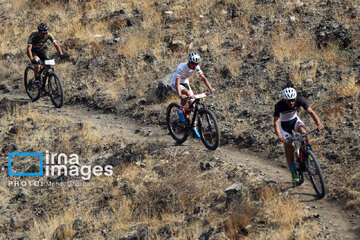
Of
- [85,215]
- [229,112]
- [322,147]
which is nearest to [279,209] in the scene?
[322,147]

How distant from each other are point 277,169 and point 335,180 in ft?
4.31

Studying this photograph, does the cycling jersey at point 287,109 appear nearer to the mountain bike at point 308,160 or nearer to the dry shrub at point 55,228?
the mountain bike at point 308,160

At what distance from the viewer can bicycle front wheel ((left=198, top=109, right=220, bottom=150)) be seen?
10.2 meters

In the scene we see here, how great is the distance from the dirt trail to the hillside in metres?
0.03

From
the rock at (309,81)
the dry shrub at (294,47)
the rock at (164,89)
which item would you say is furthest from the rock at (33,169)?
the dry shrub at (294,47)

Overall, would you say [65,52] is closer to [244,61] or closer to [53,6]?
[53,6]

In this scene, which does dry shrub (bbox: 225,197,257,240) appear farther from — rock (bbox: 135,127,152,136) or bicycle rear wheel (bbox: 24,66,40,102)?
bicycle rear wheel (bbox: 24,66,40,102)

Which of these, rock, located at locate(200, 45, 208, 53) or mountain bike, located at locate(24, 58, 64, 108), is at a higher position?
rock, located at locate(200, 45, 208, 53)

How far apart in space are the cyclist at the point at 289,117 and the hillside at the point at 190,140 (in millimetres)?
799

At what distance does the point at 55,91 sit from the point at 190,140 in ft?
17.4

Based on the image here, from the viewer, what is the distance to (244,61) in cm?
1491

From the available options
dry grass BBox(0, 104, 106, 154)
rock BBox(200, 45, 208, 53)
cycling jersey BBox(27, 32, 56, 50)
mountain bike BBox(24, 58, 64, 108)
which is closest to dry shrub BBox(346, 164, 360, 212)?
dry grass BBox(0, 104, 106, 154)

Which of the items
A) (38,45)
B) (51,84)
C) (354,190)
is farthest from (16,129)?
(354,190)
